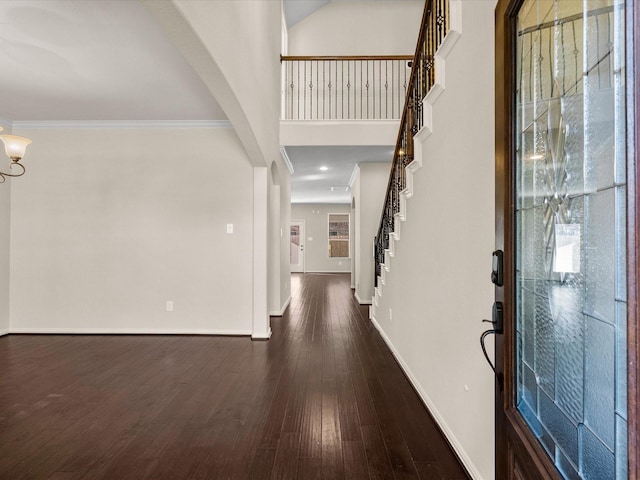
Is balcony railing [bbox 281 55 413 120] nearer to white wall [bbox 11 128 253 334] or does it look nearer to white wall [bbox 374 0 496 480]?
white wall [bbox 11 128 253 334]

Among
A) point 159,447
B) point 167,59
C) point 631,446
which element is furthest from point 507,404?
point 167,59

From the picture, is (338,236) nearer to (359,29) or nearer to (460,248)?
(359,29)

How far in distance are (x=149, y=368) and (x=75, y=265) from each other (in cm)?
202

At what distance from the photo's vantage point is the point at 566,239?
0.79 m

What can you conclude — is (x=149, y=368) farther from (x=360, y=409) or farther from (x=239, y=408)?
(x=360, y=409)

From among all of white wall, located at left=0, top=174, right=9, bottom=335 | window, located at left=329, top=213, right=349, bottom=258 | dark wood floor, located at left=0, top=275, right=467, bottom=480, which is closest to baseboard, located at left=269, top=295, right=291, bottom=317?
dark wood floor, located at left=0, top=275, right=467, bottom=480

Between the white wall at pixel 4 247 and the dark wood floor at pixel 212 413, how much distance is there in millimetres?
430

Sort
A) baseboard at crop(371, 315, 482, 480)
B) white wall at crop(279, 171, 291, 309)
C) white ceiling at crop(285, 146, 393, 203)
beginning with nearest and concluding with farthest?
baseboard at crop(371, 315, 482, 480)
white ceiling at crop(285, 146, 393, 203)
white wall at crop(279, 171, 291, 309)

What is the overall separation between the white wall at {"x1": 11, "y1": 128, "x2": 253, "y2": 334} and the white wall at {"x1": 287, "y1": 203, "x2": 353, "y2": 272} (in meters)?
8.15

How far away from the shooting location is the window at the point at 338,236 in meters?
12.5

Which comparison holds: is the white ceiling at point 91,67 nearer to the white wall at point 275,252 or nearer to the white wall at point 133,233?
the white wall at point 133,233

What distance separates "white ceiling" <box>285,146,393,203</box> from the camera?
547cm

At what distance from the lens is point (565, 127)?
31.5 inches

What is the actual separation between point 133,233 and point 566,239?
4559 mm
